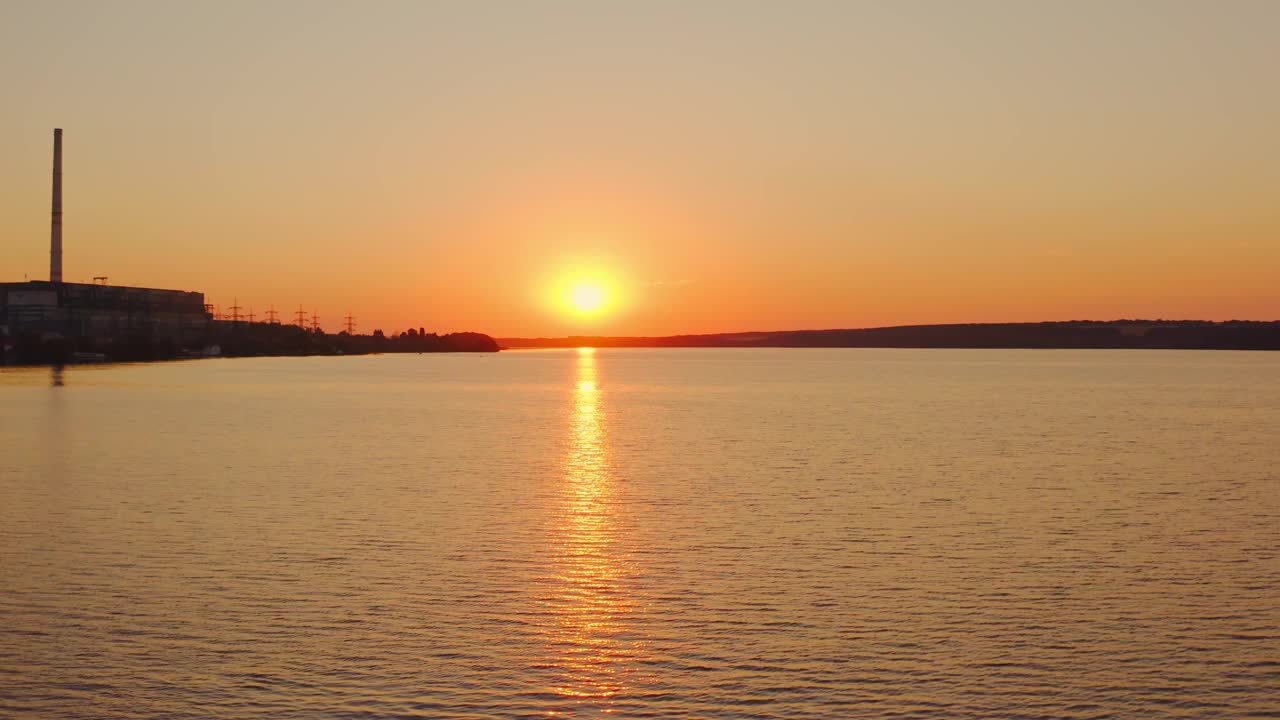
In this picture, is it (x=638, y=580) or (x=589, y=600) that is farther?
(x=638, y=580)

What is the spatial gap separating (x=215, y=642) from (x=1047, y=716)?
41.9 ft

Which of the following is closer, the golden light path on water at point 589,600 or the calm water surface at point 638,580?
the calm water surface at point 638,580

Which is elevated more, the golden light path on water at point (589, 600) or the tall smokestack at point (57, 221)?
the tall smokestack at point (57, 221)

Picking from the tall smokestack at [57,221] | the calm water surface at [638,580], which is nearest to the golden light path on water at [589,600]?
the calm water surface at [638,580]

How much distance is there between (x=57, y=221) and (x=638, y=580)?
196 m

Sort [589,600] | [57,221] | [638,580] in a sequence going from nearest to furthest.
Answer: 1. [589,600]
2. [638,580]
3. [57,221]

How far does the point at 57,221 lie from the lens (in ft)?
639

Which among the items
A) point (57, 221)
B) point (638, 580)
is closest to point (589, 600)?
point (638, 580)

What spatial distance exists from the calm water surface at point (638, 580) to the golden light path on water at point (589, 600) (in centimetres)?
11

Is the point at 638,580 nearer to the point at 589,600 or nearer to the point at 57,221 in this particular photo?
the point at 589,600

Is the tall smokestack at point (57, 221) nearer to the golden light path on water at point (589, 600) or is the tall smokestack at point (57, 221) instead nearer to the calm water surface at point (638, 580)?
the calm water surface at point (638, 580)

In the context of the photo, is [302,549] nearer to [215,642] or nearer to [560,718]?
[215,642]

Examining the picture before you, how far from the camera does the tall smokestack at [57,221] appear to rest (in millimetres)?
191350

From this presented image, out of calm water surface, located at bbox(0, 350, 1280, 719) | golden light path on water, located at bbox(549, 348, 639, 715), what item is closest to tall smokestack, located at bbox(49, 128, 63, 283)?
calm water surface, located at bbox(0, 350, 1280, 719)
